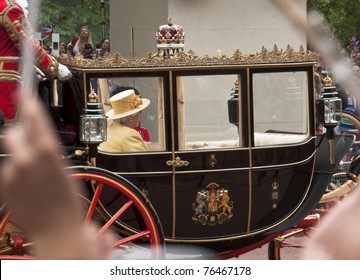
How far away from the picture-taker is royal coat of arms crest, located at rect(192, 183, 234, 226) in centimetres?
494

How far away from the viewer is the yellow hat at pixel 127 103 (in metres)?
4.98

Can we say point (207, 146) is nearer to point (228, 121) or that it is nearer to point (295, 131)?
point (228, 121)

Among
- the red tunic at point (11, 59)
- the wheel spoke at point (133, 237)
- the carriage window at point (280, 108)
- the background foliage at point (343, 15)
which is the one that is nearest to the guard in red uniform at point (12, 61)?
the red tunic at point (11, 59)

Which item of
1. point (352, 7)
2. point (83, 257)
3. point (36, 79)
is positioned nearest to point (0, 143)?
point (36, 79)

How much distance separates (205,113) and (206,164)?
291 mm

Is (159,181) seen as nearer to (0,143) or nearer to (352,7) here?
(0,143)

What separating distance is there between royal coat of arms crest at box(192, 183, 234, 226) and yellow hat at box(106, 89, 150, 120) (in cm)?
57

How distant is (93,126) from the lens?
461cm

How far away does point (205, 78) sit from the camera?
5012mm

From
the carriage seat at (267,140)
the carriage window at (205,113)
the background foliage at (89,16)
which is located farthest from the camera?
the background foliage at (89,16)

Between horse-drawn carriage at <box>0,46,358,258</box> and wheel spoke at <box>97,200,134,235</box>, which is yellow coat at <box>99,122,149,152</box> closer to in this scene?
horse-drawn carriage at <box>0,46,358,258</box>

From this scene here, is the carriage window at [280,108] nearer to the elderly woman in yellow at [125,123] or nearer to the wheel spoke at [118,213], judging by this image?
the elderly woman in yellow at [125,123]

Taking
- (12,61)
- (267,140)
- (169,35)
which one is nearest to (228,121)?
(267,140)

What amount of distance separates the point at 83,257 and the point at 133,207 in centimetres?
368
